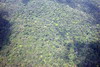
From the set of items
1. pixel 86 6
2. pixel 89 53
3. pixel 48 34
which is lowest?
pixel 89 53

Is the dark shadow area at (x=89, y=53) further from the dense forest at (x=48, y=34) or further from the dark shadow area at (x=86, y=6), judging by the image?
the dark shadow area at (x=86, y=6)

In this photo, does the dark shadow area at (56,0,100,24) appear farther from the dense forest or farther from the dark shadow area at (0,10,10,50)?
the dark shadow area at (0,10,10,50)

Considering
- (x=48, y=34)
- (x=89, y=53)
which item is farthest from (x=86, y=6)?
(x=89, y=53)

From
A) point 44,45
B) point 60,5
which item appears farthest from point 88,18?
point 44,45

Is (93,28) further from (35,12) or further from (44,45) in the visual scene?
(35,12)

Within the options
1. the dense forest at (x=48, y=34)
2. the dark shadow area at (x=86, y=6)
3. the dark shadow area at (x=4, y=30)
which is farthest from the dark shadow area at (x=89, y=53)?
the dark shadow area at (x=4, y=30)

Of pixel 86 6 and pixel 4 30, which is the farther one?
pixel 86 6

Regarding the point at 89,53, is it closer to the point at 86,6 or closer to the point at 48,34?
the point at 48,34
